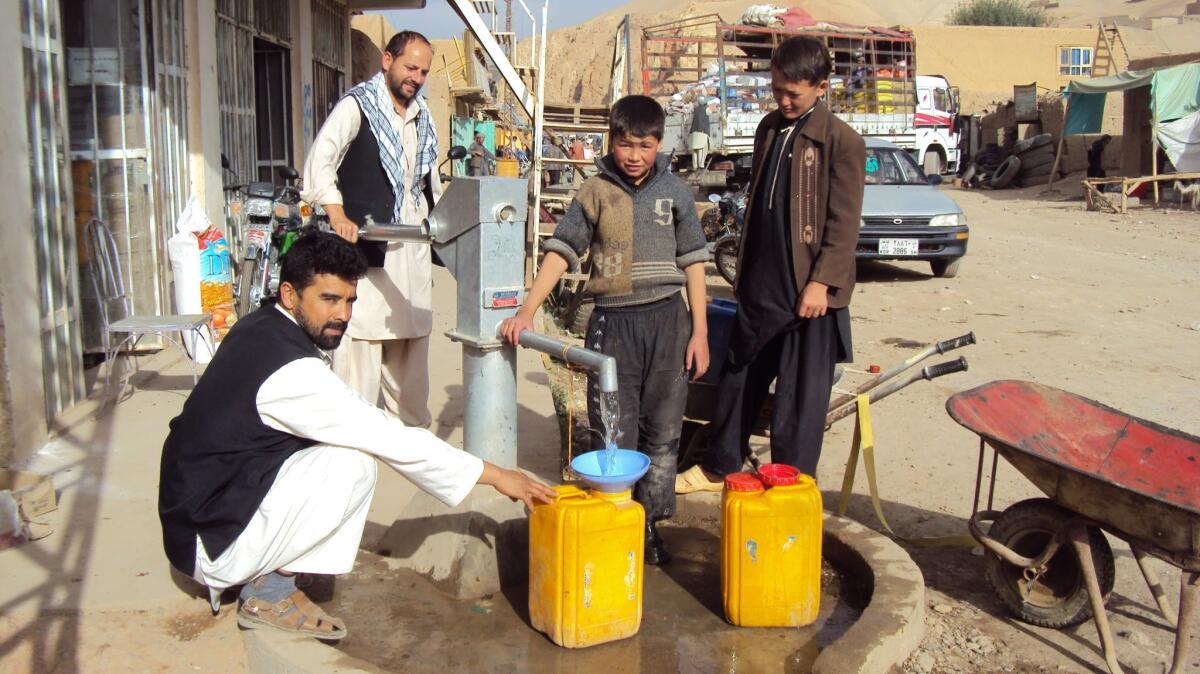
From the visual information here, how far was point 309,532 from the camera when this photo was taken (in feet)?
8.89

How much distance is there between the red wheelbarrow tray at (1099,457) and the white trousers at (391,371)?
6.69 ft

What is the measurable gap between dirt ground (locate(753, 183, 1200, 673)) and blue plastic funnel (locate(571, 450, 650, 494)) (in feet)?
3.24

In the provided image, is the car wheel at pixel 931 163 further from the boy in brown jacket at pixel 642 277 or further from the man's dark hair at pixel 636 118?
the man's dark hair at pixel 636 118

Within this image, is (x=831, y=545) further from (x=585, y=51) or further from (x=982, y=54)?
(x=585, y=51)

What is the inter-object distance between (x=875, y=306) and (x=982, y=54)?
103 feet

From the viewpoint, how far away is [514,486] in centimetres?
273

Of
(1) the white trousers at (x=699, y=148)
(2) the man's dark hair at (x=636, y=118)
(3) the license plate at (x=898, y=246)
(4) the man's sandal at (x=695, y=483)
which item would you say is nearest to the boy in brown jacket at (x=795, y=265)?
(4) the man's sandal at (x=695, y=483)

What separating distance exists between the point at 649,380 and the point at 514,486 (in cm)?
78

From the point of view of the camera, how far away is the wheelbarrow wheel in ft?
10.2

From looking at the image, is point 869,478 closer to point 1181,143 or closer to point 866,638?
point 866,638

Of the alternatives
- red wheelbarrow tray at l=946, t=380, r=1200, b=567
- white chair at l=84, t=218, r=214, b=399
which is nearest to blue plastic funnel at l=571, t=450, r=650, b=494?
red wheelbarrow tray at l=946, t=380, r=1200, b=567

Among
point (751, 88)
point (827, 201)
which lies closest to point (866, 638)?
point (827, 201)

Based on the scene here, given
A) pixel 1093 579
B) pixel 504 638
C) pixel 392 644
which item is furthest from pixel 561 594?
pixel 1093 579

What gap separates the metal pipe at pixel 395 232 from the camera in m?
3.27
